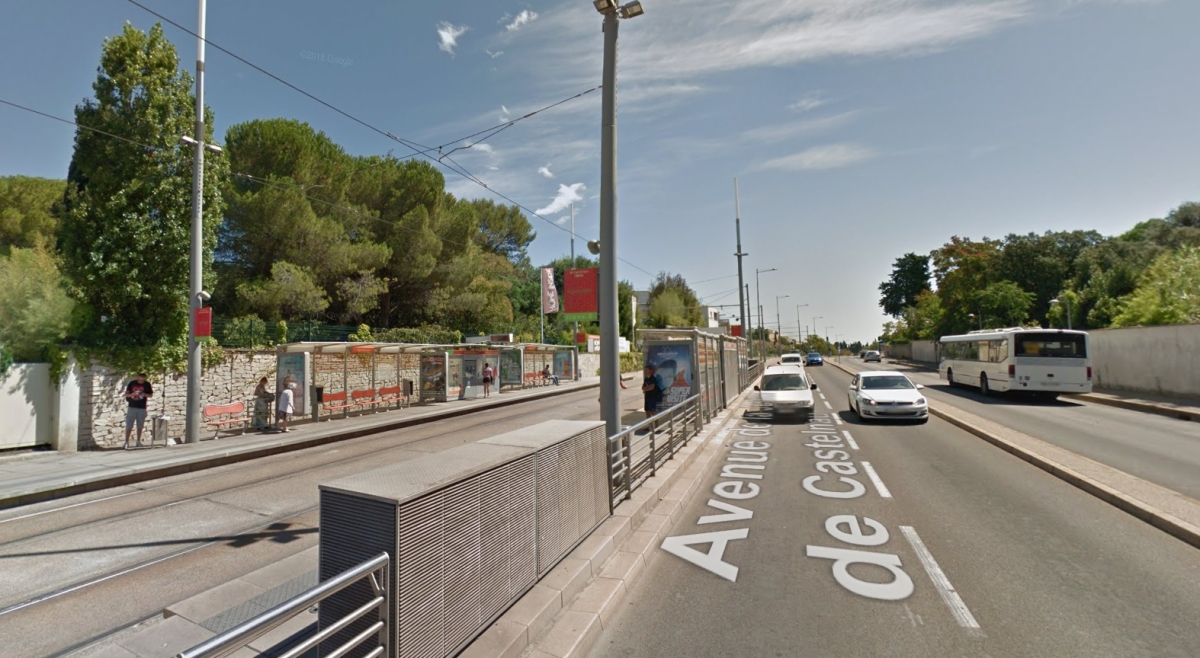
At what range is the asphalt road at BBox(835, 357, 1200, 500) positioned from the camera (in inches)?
334

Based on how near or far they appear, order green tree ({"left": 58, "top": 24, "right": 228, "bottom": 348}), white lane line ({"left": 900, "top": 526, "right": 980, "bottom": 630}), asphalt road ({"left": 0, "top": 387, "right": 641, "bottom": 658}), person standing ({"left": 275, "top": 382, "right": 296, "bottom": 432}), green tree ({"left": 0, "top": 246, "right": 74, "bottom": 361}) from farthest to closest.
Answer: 1. person standing ({"left": 275, "top": 382, "right": 296, "bottom": 432})
2. green tree ({"left": 58, "top": 24, "right": 228, "bottom": 348})
3. green tree ({"left": 0, "top": 246, "right": 74, "bottom": 361})
4. asphalt road ({"left": 0, "top": 387, "right": 641, "bottom": 658})
5. white lane line ({"left": 900, "top": 526, "right": 980, "bottom": 630})

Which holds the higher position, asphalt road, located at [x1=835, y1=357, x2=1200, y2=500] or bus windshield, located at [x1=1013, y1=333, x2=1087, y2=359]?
bus windshield, located at [x1=1013, y1=333, x2=1087, y2=359]

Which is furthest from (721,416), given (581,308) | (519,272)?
(519,272)

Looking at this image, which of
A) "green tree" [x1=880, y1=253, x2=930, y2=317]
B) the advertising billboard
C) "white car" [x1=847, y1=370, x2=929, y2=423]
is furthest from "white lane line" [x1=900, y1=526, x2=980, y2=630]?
"green tree" [x1=880, y1=253, x2=930, y2=317]

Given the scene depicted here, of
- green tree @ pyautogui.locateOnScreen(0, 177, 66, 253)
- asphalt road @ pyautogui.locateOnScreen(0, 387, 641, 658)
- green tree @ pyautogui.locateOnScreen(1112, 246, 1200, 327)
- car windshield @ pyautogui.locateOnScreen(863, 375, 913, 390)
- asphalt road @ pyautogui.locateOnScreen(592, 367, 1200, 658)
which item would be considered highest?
green tree @ pyautogui.locateOnScreen(0, 177, 66, 253)

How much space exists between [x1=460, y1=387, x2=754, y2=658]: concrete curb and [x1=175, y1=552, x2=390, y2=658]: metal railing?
0.73 m

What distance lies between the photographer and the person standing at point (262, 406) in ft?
51.3

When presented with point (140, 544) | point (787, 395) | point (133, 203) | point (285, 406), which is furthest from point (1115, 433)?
point (133, 203)

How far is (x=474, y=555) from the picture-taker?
320 cm

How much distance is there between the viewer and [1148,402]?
55.0 ft

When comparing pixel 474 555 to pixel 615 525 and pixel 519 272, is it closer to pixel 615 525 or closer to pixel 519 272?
pixel 615 525

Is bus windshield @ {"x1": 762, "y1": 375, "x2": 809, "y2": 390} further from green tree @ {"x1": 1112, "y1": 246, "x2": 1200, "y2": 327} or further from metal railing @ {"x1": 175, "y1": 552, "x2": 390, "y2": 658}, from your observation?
green tree @ {"x1": 1112, "y1": 246, "x2": 1200, "y2": 327}

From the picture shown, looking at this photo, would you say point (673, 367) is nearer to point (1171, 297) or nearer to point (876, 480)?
point (876, 480)

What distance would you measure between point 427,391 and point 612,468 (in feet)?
64.0
